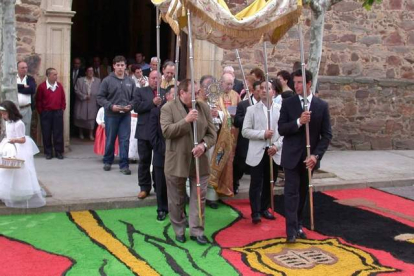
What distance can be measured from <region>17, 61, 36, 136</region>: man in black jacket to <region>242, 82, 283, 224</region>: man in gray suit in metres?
4.42

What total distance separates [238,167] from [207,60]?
4.20 meters

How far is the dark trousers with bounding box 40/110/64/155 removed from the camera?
10.9 metres

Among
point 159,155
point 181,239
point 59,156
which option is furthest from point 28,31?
point 181,239

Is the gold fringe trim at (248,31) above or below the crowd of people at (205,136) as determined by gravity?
above

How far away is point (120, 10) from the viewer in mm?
20453

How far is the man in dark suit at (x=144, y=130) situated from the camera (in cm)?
800

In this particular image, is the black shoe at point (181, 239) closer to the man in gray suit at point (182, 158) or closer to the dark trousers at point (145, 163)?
the man in gray suit at point (182, 158)

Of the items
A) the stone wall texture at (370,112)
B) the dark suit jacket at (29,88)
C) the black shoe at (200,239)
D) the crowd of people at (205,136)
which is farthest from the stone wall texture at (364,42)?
the black shoe at (200,239)

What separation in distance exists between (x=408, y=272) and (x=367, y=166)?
→ 5.58m

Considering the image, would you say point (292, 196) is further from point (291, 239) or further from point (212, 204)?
point (212, 204)

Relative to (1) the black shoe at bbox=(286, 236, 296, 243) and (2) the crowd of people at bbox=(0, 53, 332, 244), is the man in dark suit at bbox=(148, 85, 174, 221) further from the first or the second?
(1) the black shoe at bbox=(286, 236, 296, 243)

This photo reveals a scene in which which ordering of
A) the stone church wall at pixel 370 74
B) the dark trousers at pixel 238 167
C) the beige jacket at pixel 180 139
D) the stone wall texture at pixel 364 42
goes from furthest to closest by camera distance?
the stone church wall at pixel 370 74
the stone wall texture at pixel 364 42
the dark trousers at pixel 238 167
the beige jacket at pixel 180 139

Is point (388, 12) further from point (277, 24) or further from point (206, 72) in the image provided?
point (277, 24)

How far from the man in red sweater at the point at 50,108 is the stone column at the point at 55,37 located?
39cm
